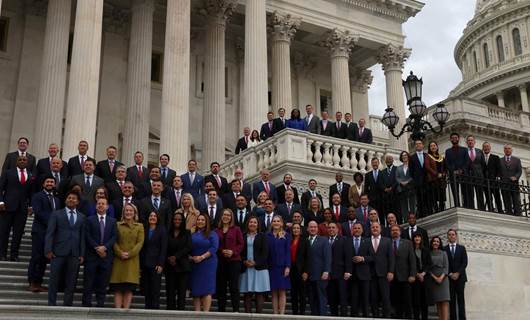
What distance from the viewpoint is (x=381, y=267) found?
12.4 meters

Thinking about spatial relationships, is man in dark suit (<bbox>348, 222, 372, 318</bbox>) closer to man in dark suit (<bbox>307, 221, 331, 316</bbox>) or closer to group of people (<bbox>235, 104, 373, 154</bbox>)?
man in dark suit (<bbox>307, 221, 331, 316</bbox>)

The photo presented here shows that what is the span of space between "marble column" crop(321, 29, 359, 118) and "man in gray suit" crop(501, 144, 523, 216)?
50.7ft

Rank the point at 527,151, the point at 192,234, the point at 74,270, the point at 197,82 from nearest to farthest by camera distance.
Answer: the point at 74,270 < the point at 192,234 < the point at 197,82 < the point at 527,151

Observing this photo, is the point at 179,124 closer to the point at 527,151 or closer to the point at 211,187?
the point at 211,187

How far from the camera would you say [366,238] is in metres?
12.5

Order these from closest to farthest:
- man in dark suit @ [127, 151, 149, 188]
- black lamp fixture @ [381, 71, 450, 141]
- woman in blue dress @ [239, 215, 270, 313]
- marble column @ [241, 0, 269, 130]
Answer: woman in blue dress @ [239, 215, 270, 313], man in dark suit @ [127, 151, 149, 188], black lamp fixture @ [381, 71, 450, 141], marble column @ [241, 0, 269, 130]

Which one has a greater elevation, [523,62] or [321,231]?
[523,62]

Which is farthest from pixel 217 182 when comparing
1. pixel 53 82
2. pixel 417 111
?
pixel 53 82

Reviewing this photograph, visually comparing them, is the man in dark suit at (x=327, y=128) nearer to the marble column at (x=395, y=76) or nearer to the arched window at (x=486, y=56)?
the marble column at (x=395, y=76)

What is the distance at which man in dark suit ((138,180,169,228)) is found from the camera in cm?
1143

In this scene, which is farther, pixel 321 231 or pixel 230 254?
pixel 321 231

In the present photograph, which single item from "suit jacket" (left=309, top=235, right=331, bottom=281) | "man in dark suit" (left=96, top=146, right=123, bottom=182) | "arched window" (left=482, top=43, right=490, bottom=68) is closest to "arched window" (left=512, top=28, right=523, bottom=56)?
"arched window" (left=482, top=43, right=490, bottom=68)

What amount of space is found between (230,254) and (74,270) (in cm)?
259

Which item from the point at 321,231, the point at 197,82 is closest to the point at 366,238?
the point at 321,231
